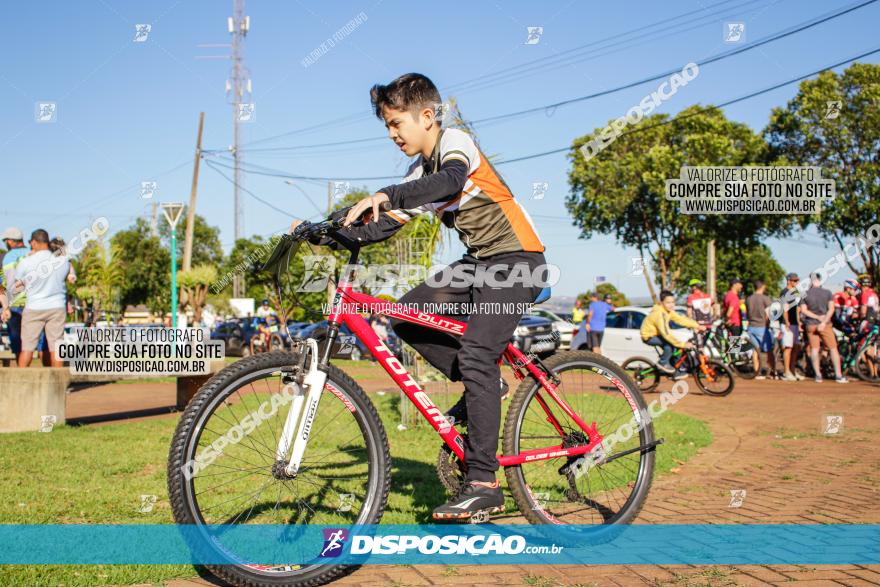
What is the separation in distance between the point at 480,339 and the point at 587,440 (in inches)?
41.4

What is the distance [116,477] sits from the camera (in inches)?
199

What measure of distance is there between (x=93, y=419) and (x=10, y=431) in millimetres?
1301

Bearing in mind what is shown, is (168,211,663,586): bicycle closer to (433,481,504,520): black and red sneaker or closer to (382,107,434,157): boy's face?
(433,481,504,520): black and red sneaker

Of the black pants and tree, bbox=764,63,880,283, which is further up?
tree, bbox=764,63,880,283

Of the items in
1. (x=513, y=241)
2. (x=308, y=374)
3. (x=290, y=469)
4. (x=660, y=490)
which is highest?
(x=513, y=241)

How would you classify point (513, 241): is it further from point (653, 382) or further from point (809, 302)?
point (809, 302)

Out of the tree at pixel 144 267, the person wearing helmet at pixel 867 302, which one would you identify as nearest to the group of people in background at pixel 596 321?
the person wearing helmet at pixel 867 302

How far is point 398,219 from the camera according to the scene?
10.7 feet

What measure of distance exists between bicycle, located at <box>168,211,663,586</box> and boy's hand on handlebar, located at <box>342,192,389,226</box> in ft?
0.37

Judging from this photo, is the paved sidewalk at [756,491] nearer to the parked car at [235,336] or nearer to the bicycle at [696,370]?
the bicycle at [696,370]

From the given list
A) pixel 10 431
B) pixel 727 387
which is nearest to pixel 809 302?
pixel 727 387

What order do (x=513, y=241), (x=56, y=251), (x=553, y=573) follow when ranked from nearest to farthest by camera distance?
(x=553, y=573)
(x=513, y=241)
(x=56, y=251)

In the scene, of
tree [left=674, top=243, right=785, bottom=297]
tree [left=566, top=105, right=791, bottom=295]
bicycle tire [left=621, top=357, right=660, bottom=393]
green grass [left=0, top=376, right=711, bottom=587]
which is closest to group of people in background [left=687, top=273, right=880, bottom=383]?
bicycle tire [left=621, top=357, right=660, bottom=393]

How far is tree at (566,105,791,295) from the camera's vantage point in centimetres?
3197
